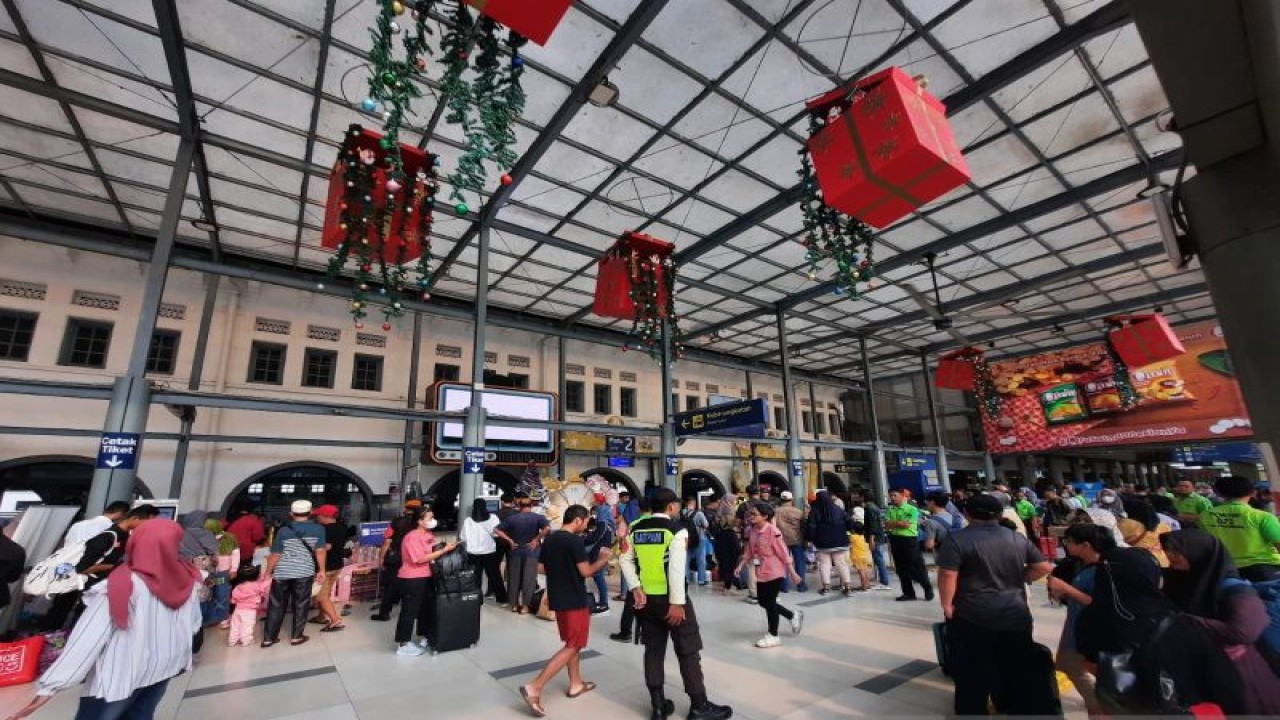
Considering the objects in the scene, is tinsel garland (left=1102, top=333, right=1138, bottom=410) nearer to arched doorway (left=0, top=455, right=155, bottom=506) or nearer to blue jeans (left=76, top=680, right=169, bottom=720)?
blue jeans (left=76, top=680, right=169, bottom=720)

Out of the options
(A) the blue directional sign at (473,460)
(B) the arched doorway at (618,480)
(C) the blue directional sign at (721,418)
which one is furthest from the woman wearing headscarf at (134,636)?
(B) the arched doorway at (618,480)

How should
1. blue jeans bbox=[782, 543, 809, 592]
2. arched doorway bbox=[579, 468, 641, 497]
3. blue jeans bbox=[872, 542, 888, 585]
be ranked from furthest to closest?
arched doorway bbox=[579, 468, 641, 497]
blue jeans bbox=[872, 542, 888, 585]
blue jeans bbox=[782, 543, 809, 592]

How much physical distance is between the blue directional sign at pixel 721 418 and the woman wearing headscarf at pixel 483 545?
16.0 feet

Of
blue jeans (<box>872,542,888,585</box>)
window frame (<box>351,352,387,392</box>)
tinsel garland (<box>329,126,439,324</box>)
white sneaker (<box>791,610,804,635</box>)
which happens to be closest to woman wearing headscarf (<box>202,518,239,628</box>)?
tinsel garland (<box>329,126,439,324</box>)

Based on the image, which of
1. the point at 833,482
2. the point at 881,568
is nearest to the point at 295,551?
the point at 881,568

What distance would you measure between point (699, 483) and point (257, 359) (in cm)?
1261

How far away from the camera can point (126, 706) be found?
260 cm

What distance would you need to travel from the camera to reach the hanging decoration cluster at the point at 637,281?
303 inches

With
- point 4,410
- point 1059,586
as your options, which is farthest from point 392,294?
point 4,410

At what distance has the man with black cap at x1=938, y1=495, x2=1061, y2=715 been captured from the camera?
2734mm

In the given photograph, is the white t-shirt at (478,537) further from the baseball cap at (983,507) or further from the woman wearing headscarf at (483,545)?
the baseball cap at (983,507)

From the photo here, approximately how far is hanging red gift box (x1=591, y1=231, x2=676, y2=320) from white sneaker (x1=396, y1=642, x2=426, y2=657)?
4.77 meters

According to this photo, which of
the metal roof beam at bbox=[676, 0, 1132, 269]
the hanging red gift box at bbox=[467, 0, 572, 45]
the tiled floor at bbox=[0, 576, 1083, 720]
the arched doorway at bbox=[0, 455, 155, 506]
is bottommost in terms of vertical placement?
the tiled floor at bbox=[0, 576, 1083, 720]

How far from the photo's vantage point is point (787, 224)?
9742 millimetres
